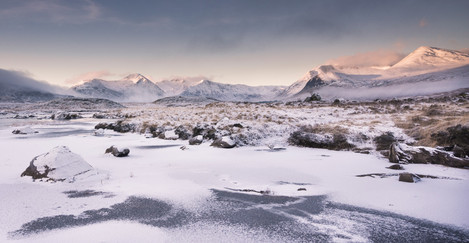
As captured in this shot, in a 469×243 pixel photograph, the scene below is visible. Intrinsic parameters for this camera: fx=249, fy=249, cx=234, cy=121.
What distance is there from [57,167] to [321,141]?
12.8m

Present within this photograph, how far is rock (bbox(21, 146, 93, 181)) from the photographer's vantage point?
27.6ft

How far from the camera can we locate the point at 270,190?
24.9 ft

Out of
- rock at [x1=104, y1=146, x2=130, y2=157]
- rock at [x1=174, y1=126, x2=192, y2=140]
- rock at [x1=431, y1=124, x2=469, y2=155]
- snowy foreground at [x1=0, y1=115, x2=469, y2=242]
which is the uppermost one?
rock at [x1=431, y1=124, x2=469, y2=155]

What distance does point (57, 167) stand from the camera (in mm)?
8586

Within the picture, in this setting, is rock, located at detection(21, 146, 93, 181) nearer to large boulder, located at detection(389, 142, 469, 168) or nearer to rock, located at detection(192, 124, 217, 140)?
rock, located at detection(192, 124, 217, 140)

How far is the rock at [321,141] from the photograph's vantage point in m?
14.2

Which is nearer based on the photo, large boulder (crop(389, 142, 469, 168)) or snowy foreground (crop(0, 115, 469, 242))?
snowy foreground (crop(0, 115, 469, 242))

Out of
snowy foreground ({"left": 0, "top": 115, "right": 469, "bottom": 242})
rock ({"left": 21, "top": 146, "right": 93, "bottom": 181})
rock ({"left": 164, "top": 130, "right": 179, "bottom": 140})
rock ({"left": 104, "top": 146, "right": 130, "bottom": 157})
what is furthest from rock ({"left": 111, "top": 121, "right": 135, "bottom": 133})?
rock ({"left": 21, "top": 146, "right": 93, "bottom": 181})

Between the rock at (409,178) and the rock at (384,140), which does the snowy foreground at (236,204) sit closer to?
the rock at (409,178)

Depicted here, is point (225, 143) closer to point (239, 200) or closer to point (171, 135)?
point (171, 135)

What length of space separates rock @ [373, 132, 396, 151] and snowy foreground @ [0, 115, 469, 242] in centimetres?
305

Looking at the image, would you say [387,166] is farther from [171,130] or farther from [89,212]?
[171,130]

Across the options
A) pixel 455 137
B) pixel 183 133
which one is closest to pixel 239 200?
pixel 455 137

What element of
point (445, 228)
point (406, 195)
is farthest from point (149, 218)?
point (406, 195)
